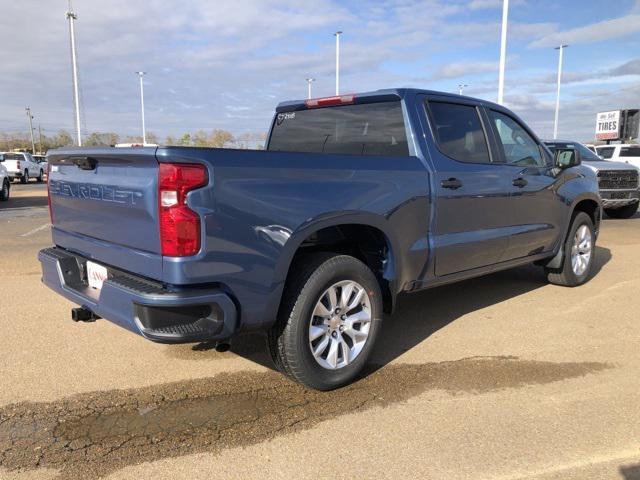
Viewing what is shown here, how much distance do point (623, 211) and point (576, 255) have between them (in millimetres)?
9032

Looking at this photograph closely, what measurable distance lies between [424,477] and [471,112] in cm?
319

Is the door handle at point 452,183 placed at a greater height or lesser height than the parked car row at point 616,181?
greater

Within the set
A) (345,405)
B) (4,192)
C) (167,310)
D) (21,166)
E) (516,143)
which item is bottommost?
(345,405)

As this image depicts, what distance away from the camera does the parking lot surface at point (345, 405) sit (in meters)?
2.74

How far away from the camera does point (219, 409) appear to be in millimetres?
3295

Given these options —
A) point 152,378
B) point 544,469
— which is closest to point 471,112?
point 544,469

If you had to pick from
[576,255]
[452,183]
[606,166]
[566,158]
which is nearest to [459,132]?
[452,183]

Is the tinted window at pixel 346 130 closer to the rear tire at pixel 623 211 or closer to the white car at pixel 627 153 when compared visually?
the rear tire at pixel 623 211

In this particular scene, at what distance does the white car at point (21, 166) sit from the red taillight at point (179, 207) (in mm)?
29783

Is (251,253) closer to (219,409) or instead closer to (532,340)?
(219,409)

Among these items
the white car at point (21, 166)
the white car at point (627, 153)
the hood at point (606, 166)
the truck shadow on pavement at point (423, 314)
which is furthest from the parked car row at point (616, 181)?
the white car at point (21, 166)

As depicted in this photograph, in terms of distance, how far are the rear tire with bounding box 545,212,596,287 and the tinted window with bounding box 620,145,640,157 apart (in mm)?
15375

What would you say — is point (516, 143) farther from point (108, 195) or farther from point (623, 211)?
point (623, 211)

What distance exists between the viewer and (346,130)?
458 centimetres
